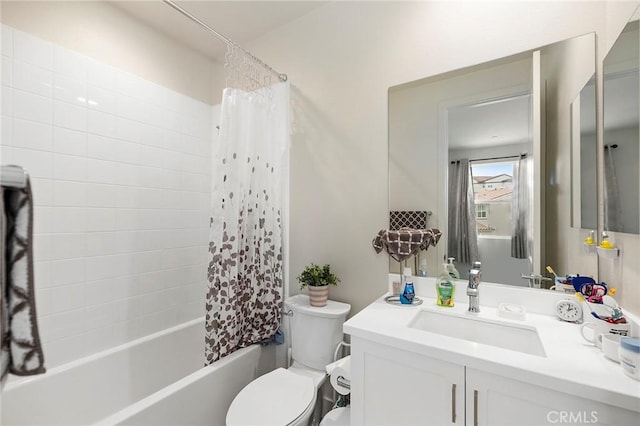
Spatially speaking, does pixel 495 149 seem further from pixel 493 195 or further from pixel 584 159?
pixel 584 159

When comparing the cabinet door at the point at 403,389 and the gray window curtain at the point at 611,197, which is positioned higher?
the gray window curtain at the point at 611,197

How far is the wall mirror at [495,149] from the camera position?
126 centimetres

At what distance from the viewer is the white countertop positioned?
745 mm

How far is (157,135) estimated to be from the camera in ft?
6.95

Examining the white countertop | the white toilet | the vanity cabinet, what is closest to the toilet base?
the white toilet

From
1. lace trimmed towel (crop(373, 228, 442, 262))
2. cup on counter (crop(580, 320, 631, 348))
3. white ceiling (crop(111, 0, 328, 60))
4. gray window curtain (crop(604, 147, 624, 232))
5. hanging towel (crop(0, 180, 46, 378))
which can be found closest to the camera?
hanging towel (crop(0, 180, 46, 378))

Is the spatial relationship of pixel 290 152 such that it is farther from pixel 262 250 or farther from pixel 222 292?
pixel 222 292

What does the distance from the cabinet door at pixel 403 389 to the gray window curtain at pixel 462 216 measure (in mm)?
661

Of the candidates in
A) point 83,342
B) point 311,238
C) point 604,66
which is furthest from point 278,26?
point 83,342

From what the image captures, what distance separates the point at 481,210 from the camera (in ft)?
4.61

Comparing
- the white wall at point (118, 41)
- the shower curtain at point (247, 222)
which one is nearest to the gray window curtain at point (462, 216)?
the shower curtain at point (247, 222)

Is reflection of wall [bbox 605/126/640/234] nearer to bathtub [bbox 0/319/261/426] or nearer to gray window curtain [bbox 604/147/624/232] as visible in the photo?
gray window curtain [bbox 604/147/624/232]

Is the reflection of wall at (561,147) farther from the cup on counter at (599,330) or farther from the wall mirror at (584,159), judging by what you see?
the cup on counter at (599,330)

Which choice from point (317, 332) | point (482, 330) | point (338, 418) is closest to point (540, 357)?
point (482, 330)
